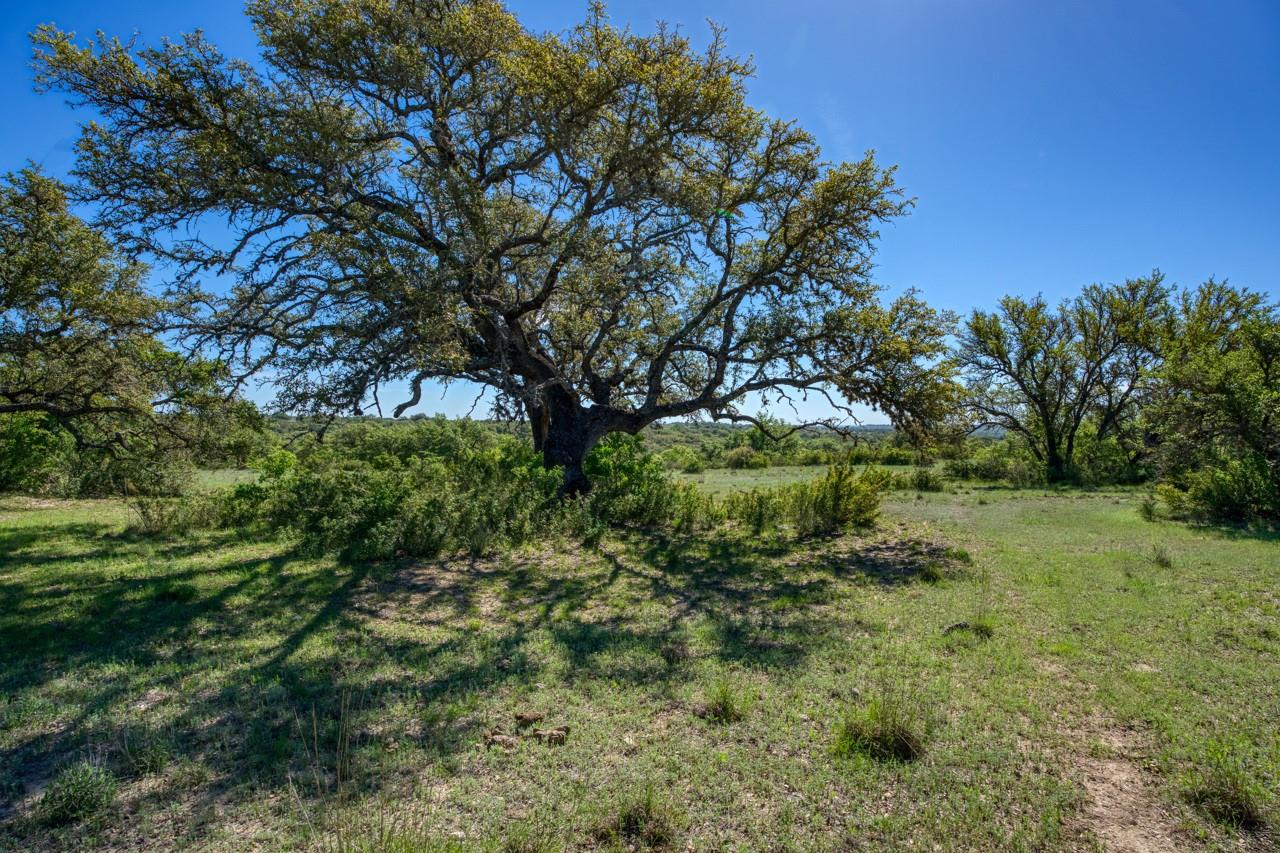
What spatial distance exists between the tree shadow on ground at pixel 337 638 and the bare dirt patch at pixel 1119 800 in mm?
2257

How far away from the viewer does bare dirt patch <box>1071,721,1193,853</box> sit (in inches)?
120

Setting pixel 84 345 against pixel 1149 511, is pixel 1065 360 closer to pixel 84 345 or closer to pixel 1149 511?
pixel 1149 511

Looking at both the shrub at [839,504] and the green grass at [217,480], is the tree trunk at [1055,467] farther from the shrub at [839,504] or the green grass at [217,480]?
the green grass at [217,480]

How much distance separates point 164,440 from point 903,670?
16.0 meters

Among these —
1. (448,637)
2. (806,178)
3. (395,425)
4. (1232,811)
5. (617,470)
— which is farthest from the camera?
(395,425)

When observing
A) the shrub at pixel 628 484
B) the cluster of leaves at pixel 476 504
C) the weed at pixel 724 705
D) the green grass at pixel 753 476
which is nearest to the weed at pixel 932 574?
the cluster of leaves at pixel 476 504

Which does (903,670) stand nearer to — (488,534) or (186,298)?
(488,534)

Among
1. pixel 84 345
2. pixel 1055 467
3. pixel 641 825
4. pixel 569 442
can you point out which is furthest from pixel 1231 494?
pixel 84 345

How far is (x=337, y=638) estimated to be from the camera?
19.8 feet

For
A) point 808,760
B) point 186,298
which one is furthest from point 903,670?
point 186,298

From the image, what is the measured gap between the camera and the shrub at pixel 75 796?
9.91ft

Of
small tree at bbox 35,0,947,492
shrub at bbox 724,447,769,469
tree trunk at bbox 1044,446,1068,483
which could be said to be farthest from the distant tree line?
shrub at bbox 724,447,769,469

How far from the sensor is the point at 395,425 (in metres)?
34.1

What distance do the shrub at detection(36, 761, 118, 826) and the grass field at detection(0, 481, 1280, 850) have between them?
0.27 ft
